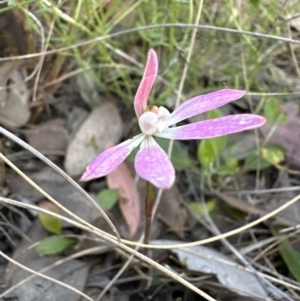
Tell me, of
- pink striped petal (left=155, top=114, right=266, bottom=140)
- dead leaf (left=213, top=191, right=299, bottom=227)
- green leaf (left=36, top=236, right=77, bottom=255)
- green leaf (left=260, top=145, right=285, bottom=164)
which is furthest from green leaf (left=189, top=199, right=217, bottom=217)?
pink striped petal (left=155, top=114, right=266, bottom=140)

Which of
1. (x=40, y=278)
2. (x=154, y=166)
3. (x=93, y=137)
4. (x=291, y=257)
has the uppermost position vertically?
(x=154, y=166)

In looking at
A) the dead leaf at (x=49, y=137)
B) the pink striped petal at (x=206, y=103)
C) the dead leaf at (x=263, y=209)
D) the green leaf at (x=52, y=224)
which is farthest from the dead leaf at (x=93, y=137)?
the pink striped petal at (x=206, y=103)

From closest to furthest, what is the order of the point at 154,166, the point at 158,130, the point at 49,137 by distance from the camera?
the point at 154,166
the point at 158,130
the point at 49,137

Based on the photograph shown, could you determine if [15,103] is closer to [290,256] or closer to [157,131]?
[157,131]

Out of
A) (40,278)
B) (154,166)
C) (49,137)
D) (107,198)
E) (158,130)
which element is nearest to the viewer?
(154,166)

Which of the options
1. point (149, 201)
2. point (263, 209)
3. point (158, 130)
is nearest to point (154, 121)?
point (158, 130)

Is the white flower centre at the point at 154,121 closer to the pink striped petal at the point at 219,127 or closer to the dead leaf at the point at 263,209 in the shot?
the pink striped petal at the point at 219,127
